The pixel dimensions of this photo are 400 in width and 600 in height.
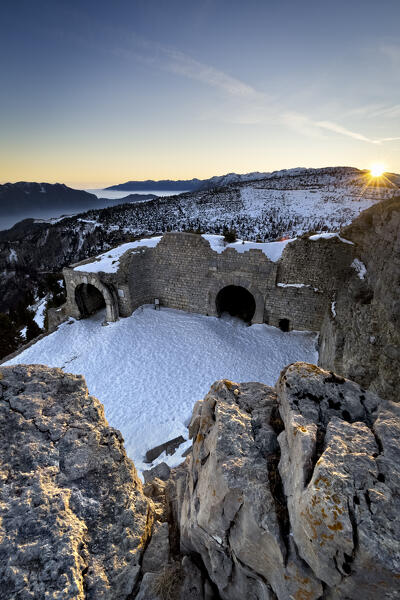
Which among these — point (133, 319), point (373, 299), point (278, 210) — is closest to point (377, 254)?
point (373, 299)

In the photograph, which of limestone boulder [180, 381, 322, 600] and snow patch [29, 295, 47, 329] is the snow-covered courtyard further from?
snow patch [29, 295, 47, 329]

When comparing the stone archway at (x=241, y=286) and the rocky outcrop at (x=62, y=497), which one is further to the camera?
the stone archway at (x=241, y=286)

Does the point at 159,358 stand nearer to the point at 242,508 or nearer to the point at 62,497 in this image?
the point at 62,497

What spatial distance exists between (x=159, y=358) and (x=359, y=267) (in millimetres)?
9592

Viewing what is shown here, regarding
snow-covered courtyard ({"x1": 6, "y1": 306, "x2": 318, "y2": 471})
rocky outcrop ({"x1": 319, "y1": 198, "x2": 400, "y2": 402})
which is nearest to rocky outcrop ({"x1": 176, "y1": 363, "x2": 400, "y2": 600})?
rocky outcrop ({"x1": 319, "y1": 198, "x2": 400, "y2": 402})

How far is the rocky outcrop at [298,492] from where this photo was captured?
1.93 m

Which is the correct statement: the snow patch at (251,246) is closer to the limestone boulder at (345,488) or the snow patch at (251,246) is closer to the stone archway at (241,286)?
the stone archway at (241,286)

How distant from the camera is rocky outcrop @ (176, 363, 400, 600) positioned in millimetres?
1933

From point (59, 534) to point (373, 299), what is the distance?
895 cm

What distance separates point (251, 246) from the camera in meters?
14.7

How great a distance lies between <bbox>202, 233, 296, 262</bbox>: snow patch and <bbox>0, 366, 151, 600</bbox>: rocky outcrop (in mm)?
11986

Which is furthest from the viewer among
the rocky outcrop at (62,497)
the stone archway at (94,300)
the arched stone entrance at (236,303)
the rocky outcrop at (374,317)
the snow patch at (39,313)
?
the snow patch at (39,313)

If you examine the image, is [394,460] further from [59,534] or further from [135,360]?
[135,360]

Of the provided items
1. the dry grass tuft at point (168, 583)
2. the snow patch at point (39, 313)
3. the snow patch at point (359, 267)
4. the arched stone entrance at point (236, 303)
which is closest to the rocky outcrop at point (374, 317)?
the snow patch at point (359, 267)
